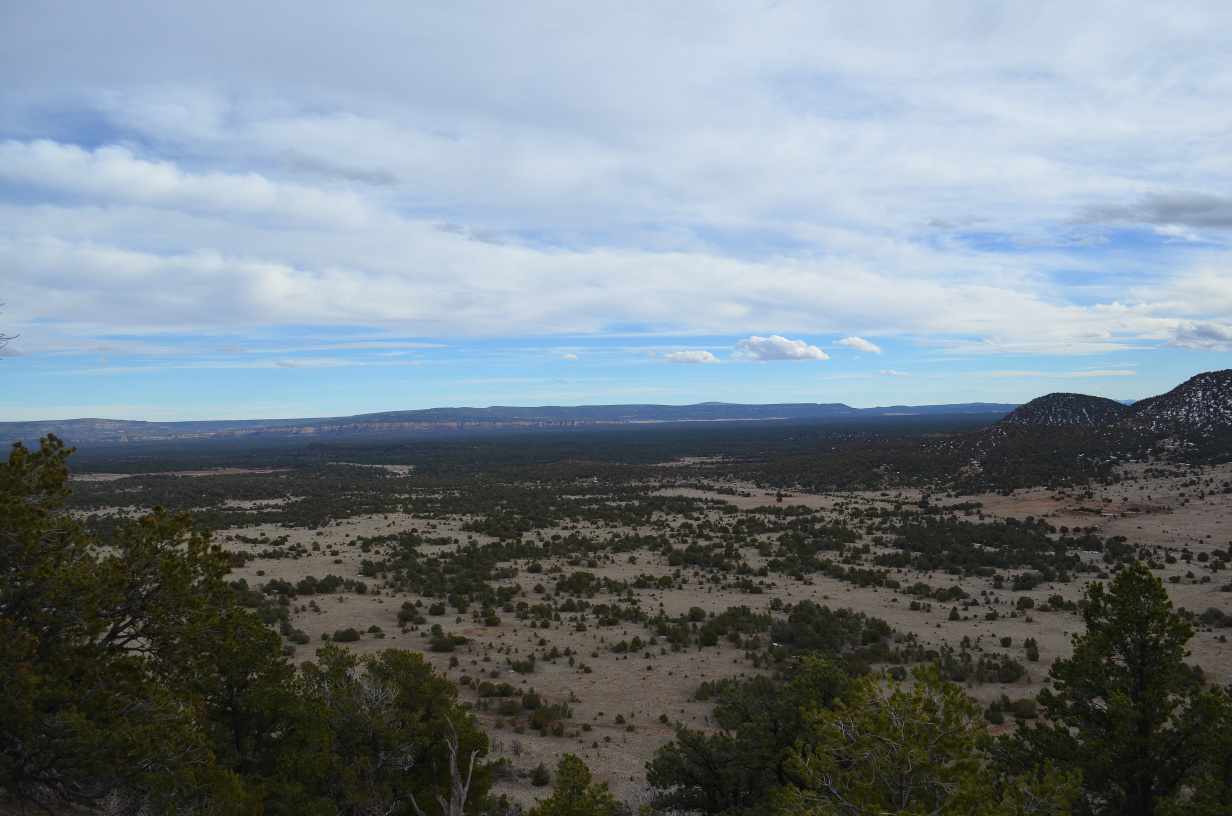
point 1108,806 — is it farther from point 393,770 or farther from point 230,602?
point 230,602

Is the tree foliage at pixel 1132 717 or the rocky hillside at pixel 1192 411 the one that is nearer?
the tree foliage at pixel 1132 717

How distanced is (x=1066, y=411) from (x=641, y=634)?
3851 inches

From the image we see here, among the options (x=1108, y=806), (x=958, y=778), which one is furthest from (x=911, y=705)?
(x=1108, y=806)

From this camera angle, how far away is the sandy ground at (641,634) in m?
14.0

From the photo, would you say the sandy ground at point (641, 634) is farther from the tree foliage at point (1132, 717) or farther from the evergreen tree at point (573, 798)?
the tree foliage at point (1132, 717)

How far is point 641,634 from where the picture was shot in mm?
21094

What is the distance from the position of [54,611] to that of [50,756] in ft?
4.45

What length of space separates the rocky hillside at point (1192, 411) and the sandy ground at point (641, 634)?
Result: 26.1m

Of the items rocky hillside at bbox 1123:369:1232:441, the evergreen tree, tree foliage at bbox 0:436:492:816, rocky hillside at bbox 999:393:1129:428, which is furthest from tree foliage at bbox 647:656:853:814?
rocky hillside at bbox 999:393:1129:428

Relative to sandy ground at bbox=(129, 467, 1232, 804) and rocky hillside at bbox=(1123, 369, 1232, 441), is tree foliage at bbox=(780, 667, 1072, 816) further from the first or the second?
rocky hillside at bbox=(1123, 369, 1232, 441)

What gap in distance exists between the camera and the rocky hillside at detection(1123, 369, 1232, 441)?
57781mm

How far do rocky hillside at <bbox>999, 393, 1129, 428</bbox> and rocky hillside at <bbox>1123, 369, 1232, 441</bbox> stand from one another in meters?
19.9

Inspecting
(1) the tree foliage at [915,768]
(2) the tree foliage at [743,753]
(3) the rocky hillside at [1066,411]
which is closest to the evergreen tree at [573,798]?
(1) the tree foliage at [915,768]

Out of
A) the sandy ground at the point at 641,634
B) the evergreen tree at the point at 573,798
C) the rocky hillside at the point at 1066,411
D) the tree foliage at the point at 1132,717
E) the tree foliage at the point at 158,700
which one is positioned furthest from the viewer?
the rocky hillside at the point at 1066,411
